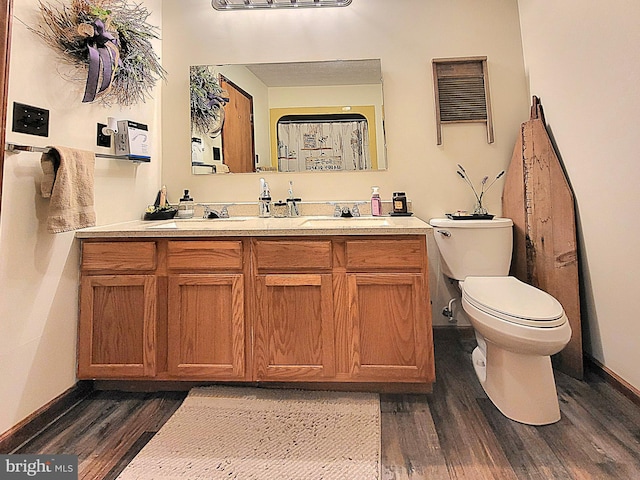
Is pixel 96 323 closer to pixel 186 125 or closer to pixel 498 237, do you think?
pixel 186 125

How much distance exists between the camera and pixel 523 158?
203 centimetres

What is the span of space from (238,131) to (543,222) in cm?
196

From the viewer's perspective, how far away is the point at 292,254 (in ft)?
5.10

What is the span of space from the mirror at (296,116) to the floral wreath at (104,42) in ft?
1.38

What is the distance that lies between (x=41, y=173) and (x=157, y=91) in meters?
1.15

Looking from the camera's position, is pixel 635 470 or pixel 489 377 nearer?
pixel 635 470

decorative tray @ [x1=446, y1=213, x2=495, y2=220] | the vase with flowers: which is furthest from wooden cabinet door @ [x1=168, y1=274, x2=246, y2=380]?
the vase with flowers

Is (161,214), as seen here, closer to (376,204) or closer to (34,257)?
(34,257)

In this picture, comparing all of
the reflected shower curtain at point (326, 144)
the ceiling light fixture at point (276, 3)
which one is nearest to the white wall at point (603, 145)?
the reflected shower curtain at point (326, 144)

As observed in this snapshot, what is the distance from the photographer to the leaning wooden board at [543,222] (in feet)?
5.70

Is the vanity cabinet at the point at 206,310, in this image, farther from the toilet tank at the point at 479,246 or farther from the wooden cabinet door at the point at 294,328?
the toilet tank at the point at 479,246

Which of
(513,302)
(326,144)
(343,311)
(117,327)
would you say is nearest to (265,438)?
(343,311)

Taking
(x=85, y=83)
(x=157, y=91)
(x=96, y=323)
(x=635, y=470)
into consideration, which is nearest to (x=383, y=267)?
(x=635, y=470)

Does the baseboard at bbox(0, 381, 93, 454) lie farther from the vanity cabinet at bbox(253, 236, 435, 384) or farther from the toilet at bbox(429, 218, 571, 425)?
the toilet at bbox(429, 218, 571, 425)
